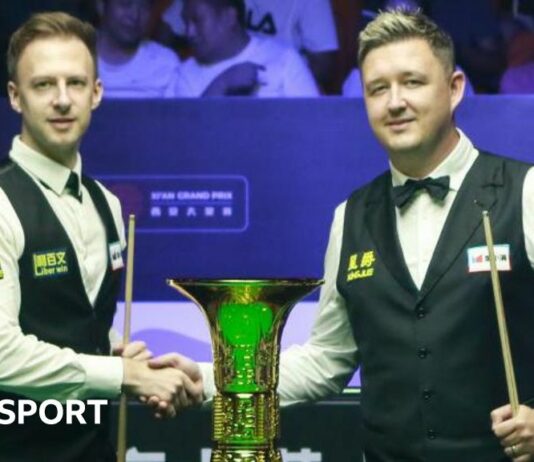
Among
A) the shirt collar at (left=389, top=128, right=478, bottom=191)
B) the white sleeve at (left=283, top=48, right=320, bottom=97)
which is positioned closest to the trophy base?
the shirt collar at (left=389, top=128, right=478, bottom=191)

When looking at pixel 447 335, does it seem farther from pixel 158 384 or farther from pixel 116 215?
pixel 116 215

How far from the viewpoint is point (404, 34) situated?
389 cm

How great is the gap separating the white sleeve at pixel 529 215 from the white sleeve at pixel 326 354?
497mm

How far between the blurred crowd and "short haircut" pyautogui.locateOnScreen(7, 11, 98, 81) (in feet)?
3.67

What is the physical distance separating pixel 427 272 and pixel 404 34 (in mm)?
550

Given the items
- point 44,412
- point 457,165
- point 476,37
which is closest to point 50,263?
point 44,412

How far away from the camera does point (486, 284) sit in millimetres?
3732

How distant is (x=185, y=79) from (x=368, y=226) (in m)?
1.43

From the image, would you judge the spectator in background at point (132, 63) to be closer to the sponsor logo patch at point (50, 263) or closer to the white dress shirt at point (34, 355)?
the white dress shirt at point (34, 355)

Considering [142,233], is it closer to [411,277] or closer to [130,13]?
[130,13]

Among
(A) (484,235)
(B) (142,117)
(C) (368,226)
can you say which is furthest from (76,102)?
(B) (142,117)

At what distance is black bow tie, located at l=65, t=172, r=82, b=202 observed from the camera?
4.11m

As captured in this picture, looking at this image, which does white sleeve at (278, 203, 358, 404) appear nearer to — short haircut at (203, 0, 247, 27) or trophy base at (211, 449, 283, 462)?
trophy base at (211, 449, 283, 462)

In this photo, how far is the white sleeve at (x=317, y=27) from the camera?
5.23 m
